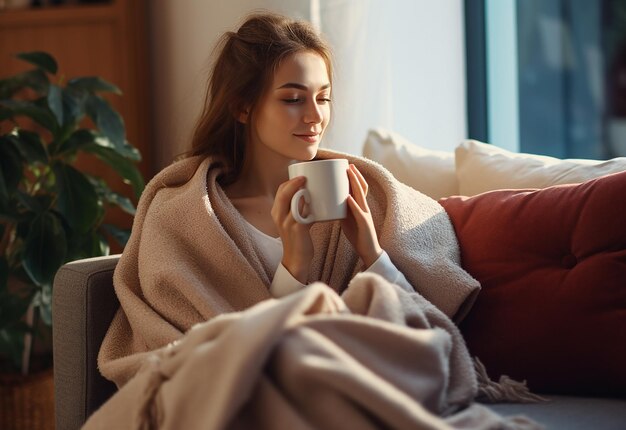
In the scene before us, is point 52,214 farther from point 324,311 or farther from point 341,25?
point 324,311

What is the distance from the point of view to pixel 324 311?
4.39ft

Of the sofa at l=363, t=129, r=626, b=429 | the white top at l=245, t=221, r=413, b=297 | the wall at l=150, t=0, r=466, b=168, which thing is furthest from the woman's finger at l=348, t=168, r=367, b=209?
the wall at l=150, t=0, r=466, b=168

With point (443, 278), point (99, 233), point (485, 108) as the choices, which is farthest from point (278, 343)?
point (485, 108)

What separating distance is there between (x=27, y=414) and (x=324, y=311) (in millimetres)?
1715

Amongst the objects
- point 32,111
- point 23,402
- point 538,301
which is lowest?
point 23,402

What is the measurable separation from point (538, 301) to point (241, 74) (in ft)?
2.40

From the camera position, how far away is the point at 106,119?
2773mm

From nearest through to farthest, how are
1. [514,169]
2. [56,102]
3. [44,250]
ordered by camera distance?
[514,169] < [44,250] < [56,102]

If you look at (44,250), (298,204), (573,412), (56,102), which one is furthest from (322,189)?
(56,102)

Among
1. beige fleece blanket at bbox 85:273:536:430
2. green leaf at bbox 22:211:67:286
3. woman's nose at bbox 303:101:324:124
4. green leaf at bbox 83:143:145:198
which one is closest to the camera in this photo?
beige fleece blanket at bbox 85:273:536:430

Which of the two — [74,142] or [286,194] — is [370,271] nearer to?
[286,194]

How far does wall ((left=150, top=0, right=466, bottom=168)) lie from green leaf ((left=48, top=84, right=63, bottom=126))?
431 millimetres

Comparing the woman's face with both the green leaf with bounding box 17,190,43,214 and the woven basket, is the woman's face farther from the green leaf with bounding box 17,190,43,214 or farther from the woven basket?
the woven basket

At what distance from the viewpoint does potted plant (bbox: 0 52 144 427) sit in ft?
8.41
